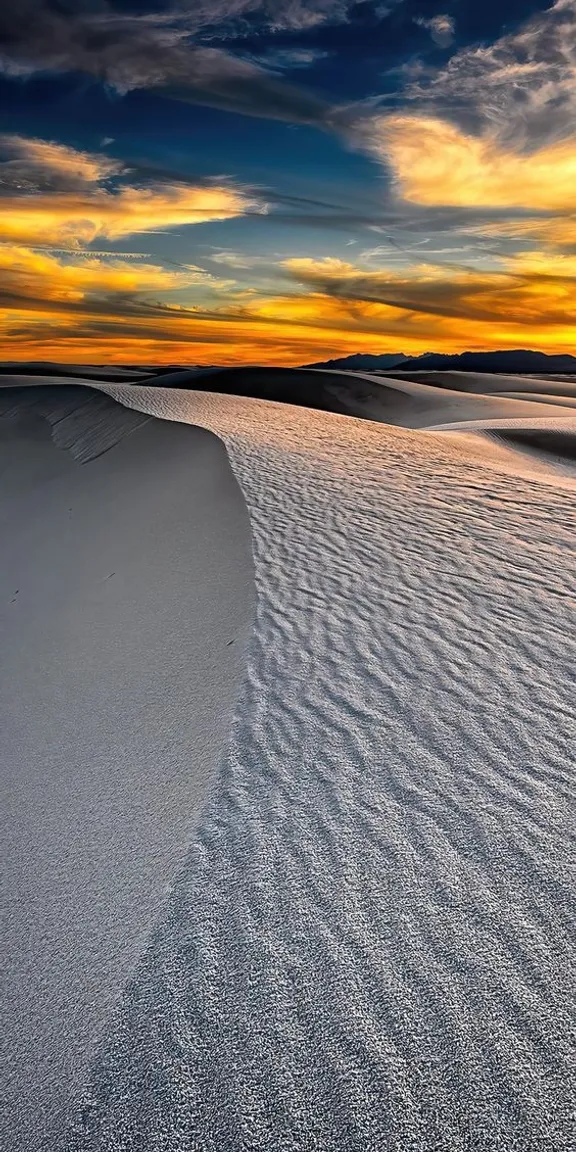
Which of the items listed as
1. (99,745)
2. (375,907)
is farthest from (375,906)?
(99,745)

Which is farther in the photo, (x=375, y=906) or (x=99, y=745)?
(x=99, y=745)

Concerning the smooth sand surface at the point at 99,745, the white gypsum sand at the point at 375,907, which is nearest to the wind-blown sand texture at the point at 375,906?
the white gypsum sand at the point at 375,907

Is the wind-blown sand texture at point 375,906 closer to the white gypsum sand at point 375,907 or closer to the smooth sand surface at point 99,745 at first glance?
the white gypsum sand at point 375,907

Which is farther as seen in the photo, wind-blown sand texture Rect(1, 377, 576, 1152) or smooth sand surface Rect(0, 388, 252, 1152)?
smooth sand surface Rect(0, 388, 252, 1152)

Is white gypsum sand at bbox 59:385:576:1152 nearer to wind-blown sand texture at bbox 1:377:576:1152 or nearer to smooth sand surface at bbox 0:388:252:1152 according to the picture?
wind-blown sand texture at bbox 1:377:576:1152

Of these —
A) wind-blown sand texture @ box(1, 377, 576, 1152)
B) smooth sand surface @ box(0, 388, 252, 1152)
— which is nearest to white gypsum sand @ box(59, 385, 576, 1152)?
wind-blown sand texture @ box(1, 377, 576, 1152)

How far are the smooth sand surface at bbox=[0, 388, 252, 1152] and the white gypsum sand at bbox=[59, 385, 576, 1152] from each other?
182mm

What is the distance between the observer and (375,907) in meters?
2.43

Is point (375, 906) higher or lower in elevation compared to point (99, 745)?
higher

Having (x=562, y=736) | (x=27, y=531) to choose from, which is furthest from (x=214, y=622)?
(x=27, y=531)

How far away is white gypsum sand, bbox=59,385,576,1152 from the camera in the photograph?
1.87m

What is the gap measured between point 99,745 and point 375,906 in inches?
84.3

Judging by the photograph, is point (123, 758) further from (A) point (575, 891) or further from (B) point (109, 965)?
(A) point (575, 891)

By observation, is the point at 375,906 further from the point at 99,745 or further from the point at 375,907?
the point at 99,745
